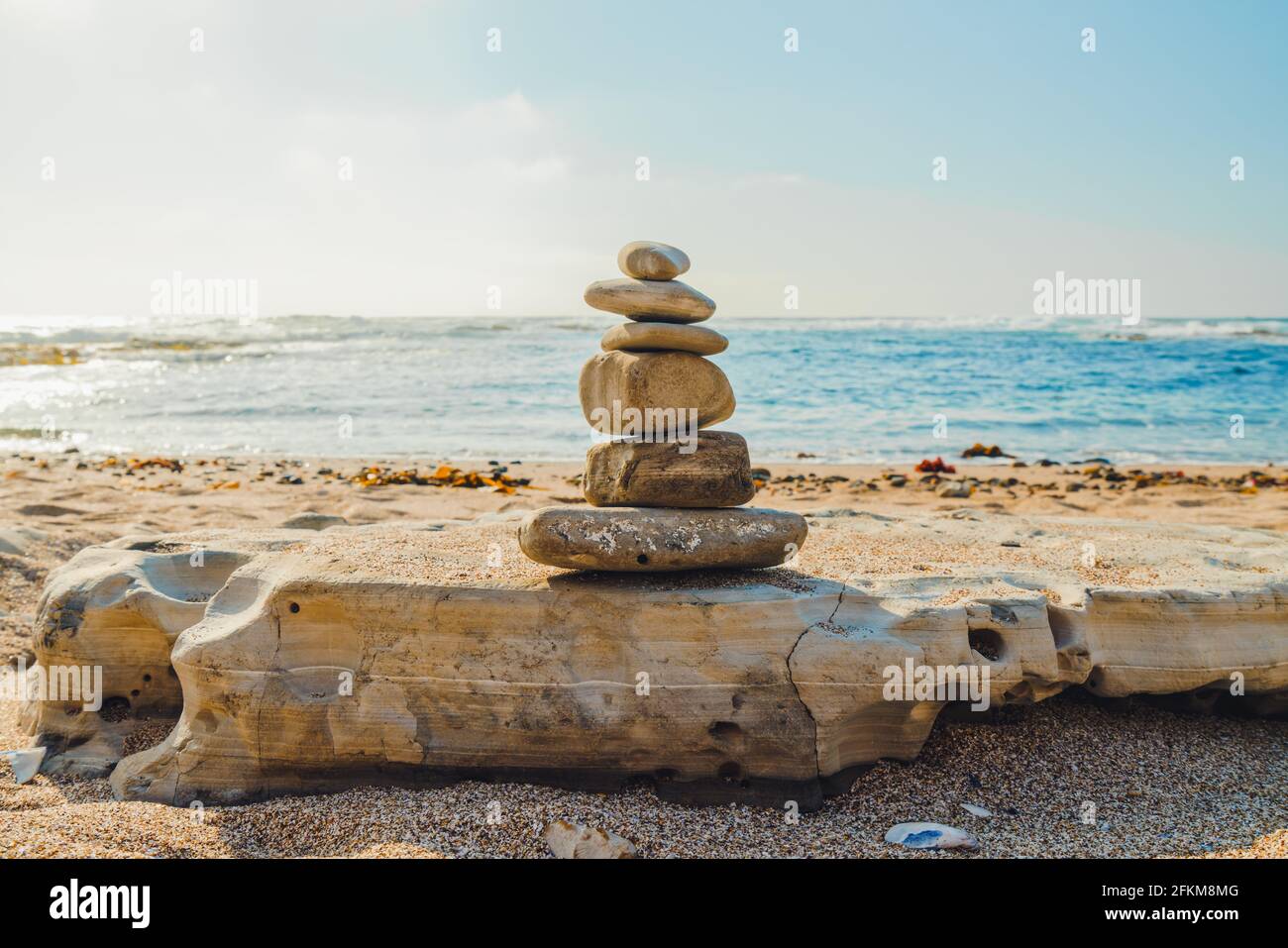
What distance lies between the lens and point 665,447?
4930mm

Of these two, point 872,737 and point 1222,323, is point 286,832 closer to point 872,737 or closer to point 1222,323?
point 872,737

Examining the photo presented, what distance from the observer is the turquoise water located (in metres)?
16.0

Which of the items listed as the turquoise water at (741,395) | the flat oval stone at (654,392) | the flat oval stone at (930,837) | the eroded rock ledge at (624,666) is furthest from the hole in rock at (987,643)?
the turquoise water at (741,395)

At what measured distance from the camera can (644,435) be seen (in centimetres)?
500

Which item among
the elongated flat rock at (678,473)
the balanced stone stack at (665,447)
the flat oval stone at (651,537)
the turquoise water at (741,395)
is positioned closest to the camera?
the flat oval stone at (651,537)

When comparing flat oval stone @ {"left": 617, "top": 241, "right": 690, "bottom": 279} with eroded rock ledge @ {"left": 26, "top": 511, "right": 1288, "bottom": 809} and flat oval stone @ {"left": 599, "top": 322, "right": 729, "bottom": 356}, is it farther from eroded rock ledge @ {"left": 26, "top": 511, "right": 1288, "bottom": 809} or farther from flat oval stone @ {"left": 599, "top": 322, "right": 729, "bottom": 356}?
eroded rock ledge @ {"left": 26, "top": 511, "right": 1288, "bottom": 809}

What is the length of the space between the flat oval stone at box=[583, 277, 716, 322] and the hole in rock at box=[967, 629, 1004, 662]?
2.03 metres

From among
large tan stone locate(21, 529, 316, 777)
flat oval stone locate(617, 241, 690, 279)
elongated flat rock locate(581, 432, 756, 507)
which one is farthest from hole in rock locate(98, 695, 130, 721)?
flat oval stone locate(617, 241, 690, 279)

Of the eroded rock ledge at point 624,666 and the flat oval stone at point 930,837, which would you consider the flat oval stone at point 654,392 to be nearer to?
the eroded rock ledge at point 624,666

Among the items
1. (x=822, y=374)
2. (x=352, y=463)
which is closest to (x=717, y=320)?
(x=822, y=374)

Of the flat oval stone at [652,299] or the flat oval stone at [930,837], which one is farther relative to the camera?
the flat oval stone at [652,299]

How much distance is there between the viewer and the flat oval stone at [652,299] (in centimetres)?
495

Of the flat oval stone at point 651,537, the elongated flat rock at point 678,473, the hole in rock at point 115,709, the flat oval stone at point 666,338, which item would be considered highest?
the flat oval stone at point 666,338

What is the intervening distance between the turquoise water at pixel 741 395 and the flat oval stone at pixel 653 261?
957 cm
